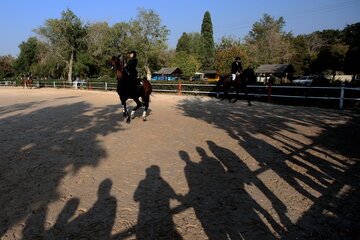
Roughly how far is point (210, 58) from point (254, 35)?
1848cm

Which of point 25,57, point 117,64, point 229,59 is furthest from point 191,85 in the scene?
point 25,57

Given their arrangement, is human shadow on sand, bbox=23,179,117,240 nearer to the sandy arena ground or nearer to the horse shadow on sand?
the sandy arena ground

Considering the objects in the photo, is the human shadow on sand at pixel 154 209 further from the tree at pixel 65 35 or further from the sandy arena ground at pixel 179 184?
the tree at pixel 65 35

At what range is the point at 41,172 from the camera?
4.73 meters

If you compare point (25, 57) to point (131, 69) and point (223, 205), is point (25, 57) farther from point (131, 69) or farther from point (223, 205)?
point (223, 205)

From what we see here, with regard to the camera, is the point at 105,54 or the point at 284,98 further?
the point at 105,54

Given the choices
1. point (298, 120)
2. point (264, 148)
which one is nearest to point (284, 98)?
point (298, 120)

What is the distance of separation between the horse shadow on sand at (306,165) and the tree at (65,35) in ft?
151

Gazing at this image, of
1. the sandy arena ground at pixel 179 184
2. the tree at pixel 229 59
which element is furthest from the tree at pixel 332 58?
the sandy arena ground at pixel 179 184

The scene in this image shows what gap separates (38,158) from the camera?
5477mm

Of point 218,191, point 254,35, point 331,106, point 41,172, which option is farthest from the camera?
point 254,35

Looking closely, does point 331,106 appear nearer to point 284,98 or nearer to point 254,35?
point 284,98

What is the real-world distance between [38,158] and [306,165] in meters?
5.83

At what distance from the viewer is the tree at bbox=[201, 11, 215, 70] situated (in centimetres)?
9038
